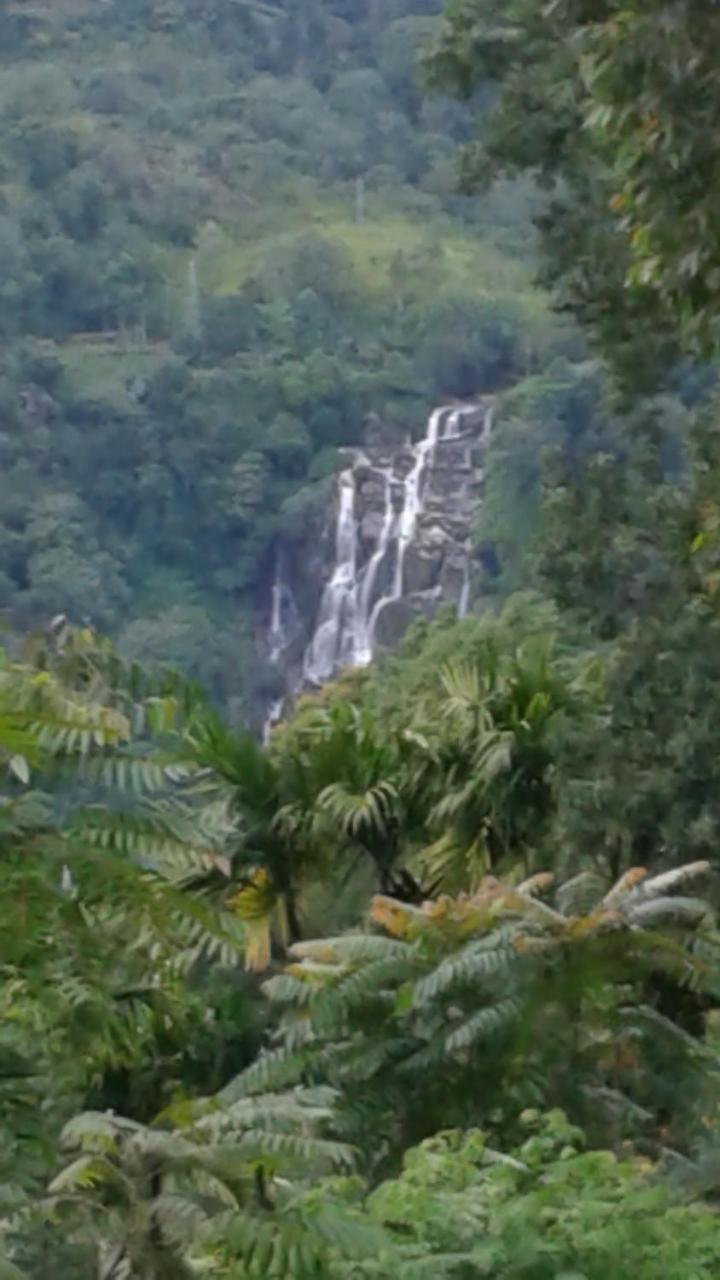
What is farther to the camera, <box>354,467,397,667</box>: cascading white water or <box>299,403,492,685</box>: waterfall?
<box>299,403,492,685</box>: waterfall

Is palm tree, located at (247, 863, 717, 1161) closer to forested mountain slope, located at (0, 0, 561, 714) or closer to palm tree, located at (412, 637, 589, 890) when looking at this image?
palm tree, located at (412, 637, 589, 890)

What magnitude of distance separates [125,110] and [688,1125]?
54.4 metres

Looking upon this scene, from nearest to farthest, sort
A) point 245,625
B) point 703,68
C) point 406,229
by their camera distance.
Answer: point 703,68, point 245,625, point 406,229

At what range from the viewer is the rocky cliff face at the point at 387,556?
31.3 meters

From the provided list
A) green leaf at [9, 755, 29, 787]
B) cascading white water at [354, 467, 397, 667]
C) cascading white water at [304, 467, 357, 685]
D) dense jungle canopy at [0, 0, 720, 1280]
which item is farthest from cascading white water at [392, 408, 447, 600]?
green leaf at [9, 755, 29, 787]

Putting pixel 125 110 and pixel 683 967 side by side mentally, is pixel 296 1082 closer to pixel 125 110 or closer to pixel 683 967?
pixel 683 967

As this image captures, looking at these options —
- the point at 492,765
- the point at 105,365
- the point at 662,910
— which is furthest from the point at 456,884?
the point at 105,365

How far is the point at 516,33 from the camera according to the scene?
345 inches

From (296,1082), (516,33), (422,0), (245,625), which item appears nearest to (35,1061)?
(296,1082)

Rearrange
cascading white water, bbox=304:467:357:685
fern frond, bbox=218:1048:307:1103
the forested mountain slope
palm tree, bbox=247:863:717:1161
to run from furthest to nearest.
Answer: the forested mountain slope, cascading white water, bbox=304:467:357:685, palm tree, bbox=247:863:717:1161, fern frond, bbox=218:1048:307:1103

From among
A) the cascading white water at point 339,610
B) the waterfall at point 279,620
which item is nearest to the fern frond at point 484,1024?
the cascading white water at point 339,610

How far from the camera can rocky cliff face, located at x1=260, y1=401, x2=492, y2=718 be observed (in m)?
31.3

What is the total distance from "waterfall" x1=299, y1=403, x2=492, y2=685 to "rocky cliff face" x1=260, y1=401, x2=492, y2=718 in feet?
0.06

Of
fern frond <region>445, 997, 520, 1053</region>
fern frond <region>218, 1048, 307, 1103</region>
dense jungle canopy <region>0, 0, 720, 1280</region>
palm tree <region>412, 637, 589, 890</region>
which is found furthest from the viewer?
palm tree <region>412, 637, 589, 890</region>
